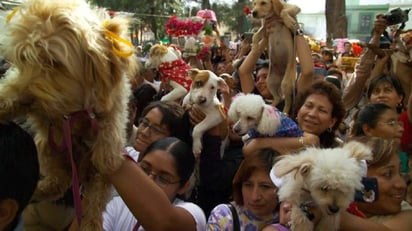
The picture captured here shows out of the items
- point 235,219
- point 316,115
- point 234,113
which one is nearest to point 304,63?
point 316,115

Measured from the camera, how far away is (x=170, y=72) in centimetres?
447

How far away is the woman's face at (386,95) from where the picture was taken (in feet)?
12.1

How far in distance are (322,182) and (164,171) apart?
84cm

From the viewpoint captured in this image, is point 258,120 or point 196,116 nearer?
point 258,120

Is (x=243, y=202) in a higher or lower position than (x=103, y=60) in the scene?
lower

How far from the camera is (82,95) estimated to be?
1.31 meters

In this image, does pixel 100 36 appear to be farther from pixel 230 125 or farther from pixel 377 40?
pixel 377 40

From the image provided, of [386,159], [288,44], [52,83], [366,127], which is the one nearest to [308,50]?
[288,44]

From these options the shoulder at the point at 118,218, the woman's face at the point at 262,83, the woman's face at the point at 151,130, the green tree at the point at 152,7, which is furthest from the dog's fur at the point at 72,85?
the green tree at the point at 152,7

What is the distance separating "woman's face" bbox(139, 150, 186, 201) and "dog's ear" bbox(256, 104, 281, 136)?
0.84m

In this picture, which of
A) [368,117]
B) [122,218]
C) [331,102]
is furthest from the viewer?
[368,117]

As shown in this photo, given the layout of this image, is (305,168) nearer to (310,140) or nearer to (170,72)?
(310,140)

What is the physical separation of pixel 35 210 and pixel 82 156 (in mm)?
436

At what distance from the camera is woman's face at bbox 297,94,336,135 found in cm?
287
